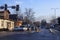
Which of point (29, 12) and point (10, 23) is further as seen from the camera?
point (29, 12)

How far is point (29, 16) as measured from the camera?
102312 millimetres

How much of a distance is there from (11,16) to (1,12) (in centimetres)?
2290

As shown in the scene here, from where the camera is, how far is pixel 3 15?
88562 mm

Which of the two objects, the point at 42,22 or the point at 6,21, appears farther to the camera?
the point at 42,22

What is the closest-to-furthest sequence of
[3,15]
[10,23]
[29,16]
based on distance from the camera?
[10,23]
[3,15]
[29,16]

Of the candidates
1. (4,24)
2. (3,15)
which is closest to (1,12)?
(3,15)

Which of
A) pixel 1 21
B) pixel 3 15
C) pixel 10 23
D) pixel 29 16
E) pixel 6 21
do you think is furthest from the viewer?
pixel 29 16

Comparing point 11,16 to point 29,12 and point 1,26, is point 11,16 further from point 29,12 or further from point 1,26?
point 1,26

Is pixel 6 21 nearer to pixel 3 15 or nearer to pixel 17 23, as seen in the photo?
pixel 3 15

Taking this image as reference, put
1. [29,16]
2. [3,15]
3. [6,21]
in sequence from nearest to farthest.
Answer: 1. [6,21]
2. [3,15]
3. [29,16]

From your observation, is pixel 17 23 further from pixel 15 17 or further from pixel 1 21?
pixel 1 21

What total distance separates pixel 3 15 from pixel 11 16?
24.5m

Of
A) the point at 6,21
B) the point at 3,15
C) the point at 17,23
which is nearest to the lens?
the point at 6,21

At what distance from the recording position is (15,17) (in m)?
109
